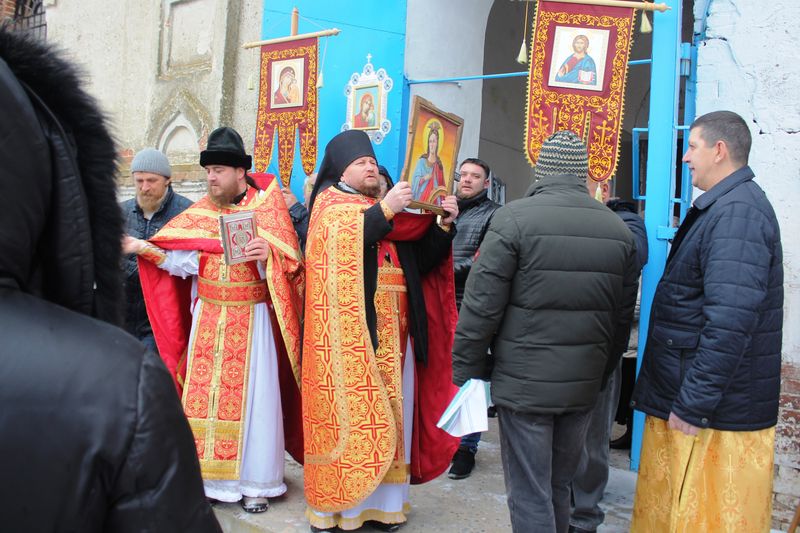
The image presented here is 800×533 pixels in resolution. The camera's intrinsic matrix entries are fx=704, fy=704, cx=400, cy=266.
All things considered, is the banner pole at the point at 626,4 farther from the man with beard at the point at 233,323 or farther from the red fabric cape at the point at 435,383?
the man with beard at the point at 233,323

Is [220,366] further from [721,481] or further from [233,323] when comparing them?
[721,481]

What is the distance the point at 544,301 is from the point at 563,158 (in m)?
0.61

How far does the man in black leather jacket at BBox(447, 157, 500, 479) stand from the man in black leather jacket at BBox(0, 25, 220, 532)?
378 centimetres

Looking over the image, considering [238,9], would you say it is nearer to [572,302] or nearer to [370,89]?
[370,89]

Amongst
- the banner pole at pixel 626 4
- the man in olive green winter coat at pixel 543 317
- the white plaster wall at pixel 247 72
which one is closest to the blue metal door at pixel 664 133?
the banner pole at pixel 626 4

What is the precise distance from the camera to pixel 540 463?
9.23ft

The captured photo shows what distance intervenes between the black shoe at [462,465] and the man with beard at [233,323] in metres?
1.01

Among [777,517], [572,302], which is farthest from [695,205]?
[777,517]

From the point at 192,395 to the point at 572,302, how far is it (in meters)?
2.31

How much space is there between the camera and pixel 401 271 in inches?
147

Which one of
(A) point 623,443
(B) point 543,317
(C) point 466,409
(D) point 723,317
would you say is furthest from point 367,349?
(A) point 623,443

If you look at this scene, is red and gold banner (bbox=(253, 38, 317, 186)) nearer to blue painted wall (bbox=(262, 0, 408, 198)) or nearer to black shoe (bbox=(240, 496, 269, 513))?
blue painted wall (bbox=(262, 0, 408, 198))

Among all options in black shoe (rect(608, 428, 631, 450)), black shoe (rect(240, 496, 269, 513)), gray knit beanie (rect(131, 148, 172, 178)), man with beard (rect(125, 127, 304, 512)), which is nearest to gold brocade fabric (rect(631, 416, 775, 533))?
man with beard (rect(125, 127, 304, 512))

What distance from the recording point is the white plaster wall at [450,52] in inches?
237
